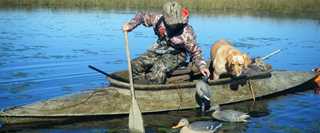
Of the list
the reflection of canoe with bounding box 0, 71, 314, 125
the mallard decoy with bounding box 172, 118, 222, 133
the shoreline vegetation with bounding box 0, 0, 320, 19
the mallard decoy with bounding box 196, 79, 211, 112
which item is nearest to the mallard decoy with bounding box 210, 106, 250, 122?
the mallard decoy with bounding box 196, 79, 211, 112

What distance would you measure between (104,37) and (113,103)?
10170 millimetres

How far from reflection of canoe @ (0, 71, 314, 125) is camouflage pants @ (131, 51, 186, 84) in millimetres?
313

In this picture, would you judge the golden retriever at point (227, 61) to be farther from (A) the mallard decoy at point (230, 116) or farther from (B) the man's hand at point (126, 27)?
(B) the man's hand at point (126, 27)

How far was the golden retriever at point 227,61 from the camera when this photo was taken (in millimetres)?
8852

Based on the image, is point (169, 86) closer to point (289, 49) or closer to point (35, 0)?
point (289, 49)

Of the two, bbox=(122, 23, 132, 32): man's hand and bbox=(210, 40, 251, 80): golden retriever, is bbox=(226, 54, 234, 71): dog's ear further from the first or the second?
bbox=(122, 23, 132, 32): man's hand

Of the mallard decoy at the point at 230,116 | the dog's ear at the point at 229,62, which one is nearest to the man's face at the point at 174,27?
the dog's ear at the point at 229,62

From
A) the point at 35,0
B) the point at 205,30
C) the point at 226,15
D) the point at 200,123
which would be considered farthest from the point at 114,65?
the point at 35,0

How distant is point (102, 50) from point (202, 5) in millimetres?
15811

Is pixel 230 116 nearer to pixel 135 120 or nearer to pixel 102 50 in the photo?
pixel 135 120

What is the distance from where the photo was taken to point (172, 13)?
26.4 feet

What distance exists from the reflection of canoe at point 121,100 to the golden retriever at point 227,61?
23 cm

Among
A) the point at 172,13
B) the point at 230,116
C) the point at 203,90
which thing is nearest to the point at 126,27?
the point at 172,13

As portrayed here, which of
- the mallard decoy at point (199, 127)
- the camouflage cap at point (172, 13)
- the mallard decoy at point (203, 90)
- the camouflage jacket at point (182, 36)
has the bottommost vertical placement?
the mallard decoy at point (199, 127)
